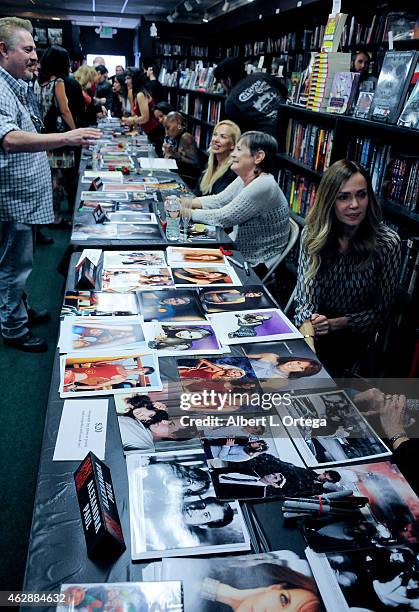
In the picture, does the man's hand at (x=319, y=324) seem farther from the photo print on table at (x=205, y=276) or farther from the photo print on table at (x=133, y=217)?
the photo print on table at (x=133, y=217)

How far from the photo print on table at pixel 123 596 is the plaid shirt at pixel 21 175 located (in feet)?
6.32

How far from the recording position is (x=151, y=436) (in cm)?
105

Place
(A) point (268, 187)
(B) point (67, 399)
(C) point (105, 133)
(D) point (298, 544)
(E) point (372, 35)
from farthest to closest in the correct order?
(C) point (105, 133) < (E) point (372, 35) < (A) point (268, 187) < (B) point (67, 399) < (D) point (298, 544)

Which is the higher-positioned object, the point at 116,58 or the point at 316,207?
the point at 116,58

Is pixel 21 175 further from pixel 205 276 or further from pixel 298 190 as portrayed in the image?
pixel 298 190

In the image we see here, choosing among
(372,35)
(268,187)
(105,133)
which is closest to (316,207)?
(268,187)

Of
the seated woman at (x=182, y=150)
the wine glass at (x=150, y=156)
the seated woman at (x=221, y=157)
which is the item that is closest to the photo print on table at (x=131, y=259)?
the seated woman at (x=221, y=157)

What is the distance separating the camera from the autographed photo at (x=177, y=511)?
825 millimetres

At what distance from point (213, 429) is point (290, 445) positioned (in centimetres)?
17

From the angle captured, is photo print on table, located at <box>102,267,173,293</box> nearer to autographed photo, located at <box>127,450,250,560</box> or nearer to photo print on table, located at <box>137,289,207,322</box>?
photo print on table, located at <box>137,289,207,322</box>

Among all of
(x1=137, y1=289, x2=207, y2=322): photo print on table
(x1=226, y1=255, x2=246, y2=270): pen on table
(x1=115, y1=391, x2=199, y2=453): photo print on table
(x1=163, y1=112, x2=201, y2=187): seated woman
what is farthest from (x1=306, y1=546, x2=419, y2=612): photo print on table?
(x1=163, y1=112, x2=201, y2=187): seated woman

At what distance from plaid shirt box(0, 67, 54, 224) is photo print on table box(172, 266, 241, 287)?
92 centimetres

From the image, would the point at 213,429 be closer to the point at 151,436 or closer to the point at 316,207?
the point at 151,436

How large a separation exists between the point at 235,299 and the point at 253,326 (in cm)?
20
